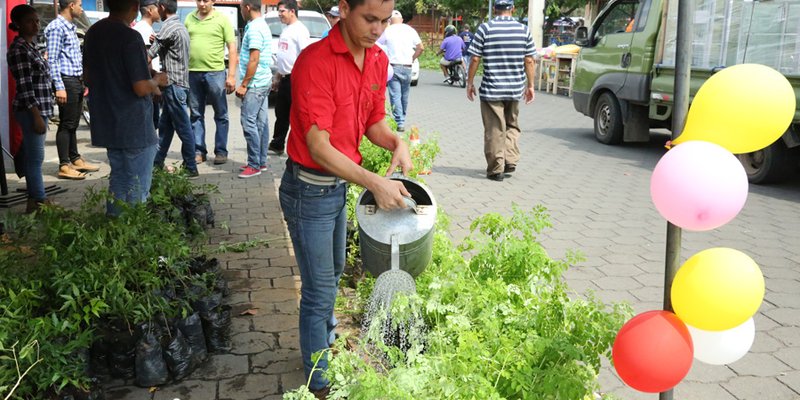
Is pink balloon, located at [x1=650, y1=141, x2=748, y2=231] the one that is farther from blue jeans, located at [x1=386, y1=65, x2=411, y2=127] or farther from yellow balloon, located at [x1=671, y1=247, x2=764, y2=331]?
blue jeans, located at [x1=386, y1=65, x2=411, y2=127]

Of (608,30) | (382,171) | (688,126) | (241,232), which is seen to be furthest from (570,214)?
(608,30)

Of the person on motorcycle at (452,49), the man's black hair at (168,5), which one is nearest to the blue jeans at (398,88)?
the man's black hair at (168,5)

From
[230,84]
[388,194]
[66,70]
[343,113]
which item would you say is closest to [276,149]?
[230,84]

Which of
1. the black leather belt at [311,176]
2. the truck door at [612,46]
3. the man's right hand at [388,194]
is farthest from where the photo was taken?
the truck door at [612,46]

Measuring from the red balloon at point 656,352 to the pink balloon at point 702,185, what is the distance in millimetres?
334

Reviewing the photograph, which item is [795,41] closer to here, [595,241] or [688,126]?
[595,241]

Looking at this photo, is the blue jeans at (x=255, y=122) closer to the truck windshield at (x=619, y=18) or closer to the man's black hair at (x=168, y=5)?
the man's black hair at (x=168, y=5)

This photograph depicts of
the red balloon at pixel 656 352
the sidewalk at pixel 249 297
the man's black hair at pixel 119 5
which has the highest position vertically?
the man's black hair at pixel 119 5

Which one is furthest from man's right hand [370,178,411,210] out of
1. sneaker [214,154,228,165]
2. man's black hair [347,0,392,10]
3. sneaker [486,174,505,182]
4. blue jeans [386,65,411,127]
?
blue jeans [386,65,411,127]

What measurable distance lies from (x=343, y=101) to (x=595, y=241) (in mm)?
3614

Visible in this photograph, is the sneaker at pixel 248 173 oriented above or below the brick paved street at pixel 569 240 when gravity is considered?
above

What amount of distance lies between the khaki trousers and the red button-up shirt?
4.97m

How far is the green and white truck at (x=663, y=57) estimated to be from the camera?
7.66m

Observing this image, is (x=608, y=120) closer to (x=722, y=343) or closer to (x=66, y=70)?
(x=66, y=70)
